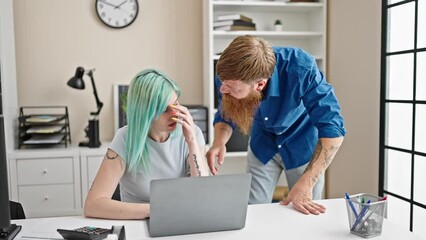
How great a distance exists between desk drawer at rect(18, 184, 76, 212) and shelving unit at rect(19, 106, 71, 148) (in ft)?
1.06

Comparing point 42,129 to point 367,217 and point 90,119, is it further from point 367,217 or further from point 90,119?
point 367,217

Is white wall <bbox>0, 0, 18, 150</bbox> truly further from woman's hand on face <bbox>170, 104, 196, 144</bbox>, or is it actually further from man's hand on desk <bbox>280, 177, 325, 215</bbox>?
man's hand on desk <bbox>280, 177, 325, 215</bbox>

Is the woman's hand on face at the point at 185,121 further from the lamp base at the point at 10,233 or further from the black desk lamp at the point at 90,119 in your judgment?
the black desk lamp at the point at 90,119

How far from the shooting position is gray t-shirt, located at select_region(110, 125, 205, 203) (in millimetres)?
1759

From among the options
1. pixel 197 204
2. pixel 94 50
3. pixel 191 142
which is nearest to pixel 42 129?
pixel 94 50

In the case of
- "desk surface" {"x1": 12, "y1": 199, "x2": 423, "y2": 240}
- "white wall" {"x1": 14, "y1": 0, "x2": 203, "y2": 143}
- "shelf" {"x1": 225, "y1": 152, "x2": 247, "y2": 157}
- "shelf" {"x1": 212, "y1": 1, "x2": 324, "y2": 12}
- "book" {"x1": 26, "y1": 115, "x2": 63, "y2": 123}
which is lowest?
"shelf" {"x1": 225, "y1": 152, "x2": 247, "y2": 157}

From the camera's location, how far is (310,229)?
1.42 metres

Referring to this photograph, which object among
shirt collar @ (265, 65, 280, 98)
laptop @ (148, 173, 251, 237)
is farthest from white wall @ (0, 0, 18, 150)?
laptop @ (148, 173, 251, 237)

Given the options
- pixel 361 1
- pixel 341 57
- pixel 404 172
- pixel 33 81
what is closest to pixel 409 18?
pixel 361 1

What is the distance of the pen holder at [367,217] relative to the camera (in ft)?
4.47

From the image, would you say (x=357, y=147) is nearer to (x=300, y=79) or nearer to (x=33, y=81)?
(x=300, y=79)

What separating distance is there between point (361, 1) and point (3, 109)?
8.49 ft

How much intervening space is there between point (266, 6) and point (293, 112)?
5.43 feet

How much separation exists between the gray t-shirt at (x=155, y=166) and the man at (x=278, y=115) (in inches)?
7.5
